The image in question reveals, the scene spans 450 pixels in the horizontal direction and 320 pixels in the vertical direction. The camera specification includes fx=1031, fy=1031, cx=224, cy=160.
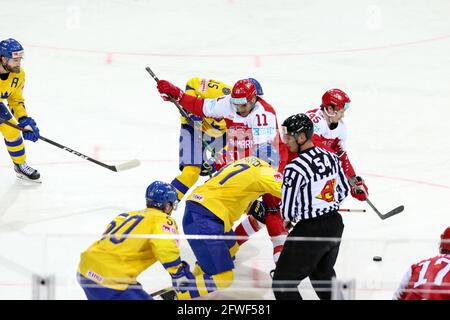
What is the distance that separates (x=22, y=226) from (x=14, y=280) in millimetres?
1331

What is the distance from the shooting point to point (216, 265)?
4969mm

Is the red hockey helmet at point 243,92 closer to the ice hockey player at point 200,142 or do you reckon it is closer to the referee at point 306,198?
the ice hockey player at point 200,142

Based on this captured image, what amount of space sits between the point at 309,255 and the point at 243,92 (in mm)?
1557

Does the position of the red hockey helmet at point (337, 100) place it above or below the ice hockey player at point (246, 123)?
above

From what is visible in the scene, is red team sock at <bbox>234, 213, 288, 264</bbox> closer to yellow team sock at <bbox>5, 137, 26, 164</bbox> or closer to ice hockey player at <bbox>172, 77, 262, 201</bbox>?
ice hockey player at <bbox>172, 77, 262, 201</bbox>

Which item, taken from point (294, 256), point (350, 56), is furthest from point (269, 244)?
point (350, 56)

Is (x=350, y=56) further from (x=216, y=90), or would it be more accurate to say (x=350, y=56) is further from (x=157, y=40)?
(x=216, y=90)

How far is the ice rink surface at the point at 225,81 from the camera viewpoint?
5.10 meters

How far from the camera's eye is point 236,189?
17.0 ft

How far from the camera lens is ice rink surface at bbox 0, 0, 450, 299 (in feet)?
16.7

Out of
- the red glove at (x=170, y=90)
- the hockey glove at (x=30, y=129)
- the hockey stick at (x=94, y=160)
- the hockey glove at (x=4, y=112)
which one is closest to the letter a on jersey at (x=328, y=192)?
the red glove at (x=170, y=90)

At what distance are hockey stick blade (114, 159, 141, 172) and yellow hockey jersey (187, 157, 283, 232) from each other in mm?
1921

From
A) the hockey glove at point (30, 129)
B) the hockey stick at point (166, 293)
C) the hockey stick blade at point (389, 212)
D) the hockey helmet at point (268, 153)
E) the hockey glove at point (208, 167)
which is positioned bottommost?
the hockey stick at point (166, 293)

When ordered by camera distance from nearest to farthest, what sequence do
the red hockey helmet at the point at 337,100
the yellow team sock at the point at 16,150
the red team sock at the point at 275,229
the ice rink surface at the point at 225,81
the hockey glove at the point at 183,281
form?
the hockey glove at the point at 183,281, the ice rink surface at the point at 225,81, the red team sock at the point at 275,229, the red hockey helmet at the point at 337,100, the yellow team sock at the point at 16,150
